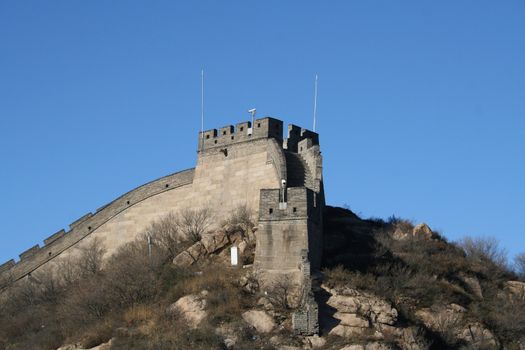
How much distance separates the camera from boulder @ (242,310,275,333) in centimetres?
3716

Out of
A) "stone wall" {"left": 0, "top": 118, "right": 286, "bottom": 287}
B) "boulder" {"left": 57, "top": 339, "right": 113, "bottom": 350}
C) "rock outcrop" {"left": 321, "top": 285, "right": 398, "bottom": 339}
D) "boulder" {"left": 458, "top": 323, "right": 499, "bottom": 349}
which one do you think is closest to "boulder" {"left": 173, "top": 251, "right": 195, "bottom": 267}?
"stone wall" {"left": 0, "top": 118, "right": 286, "bottom": 287}

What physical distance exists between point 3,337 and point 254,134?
12.9 m

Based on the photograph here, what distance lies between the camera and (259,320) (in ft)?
123

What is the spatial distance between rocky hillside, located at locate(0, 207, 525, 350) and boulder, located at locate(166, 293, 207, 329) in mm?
49

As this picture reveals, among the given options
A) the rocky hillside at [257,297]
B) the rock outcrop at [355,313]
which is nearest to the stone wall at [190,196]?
the rocky hillside at [257,297]

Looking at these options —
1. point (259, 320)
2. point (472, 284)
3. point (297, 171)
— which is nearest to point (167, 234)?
point (297, 171)

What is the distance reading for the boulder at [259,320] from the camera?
37.2m

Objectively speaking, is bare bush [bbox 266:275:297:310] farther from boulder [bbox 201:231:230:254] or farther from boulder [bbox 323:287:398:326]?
boulder [bbox 201:231:230:254]

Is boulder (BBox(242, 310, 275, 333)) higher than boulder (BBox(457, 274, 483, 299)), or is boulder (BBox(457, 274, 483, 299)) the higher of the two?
boulder (BBox(457, 274, 483, 299))

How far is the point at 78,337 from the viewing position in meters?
39.8

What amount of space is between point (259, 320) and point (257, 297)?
4.87 feet

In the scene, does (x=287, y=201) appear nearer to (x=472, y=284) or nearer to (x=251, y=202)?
(x=251, y=202)

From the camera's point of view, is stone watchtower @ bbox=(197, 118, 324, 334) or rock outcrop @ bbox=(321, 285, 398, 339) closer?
rock outcrop @ bbox=(321, 285, 398, 339)

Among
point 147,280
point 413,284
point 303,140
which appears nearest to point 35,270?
point 147,280
